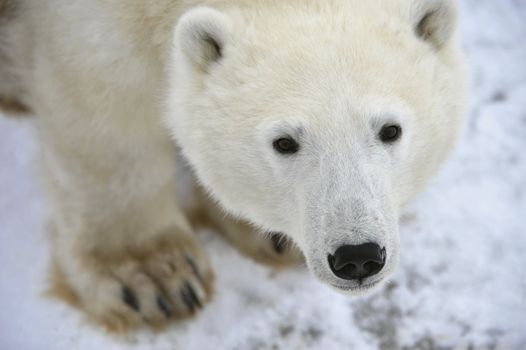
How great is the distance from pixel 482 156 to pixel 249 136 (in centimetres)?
202

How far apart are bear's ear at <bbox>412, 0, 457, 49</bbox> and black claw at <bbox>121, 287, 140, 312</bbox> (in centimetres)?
185

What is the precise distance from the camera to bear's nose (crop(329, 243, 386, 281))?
7.04 ft

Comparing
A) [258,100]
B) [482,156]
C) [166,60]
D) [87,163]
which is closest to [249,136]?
[258,100]

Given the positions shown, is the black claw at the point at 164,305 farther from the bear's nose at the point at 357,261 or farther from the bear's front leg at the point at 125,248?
the bear's nose at the point at 357,261

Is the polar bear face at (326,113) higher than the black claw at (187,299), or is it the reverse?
the polar bear face at (326,113)

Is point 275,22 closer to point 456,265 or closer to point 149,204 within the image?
point 149,204

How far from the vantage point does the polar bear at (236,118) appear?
2250 mm

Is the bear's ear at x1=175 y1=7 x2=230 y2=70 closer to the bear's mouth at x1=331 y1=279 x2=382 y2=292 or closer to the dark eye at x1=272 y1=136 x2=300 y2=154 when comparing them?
the dark eye at x1=272 y1=136 x2=300 y2=154

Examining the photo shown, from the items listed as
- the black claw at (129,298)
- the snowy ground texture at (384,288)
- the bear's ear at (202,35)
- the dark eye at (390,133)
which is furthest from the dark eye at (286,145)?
the black claw at (129,298)

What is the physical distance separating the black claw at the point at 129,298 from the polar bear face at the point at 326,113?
1024 millimetres

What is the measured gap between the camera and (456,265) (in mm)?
3557

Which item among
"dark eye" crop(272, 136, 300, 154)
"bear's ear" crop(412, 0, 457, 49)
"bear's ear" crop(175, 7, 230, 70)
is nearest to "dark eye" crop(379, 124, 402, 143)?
"dark eye" crop(272, 136, 300, 154)

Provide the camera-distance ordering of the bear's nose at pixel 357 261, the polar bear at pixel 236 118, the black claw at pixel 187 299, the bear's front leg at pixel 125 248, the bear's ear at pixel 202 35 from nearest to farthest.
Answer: the bear's nose at pixel 357 261
the polar bear at pixel 236 118
the bear's ear at pixel 202 35
the bear's front leg at pixel 125 248
the black claw at pixel 187 299

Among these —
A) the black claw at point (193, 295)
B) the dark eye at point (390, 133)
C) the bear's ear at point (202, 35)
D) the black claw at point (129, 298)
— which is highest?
the bear's ear at point (202, 35)
